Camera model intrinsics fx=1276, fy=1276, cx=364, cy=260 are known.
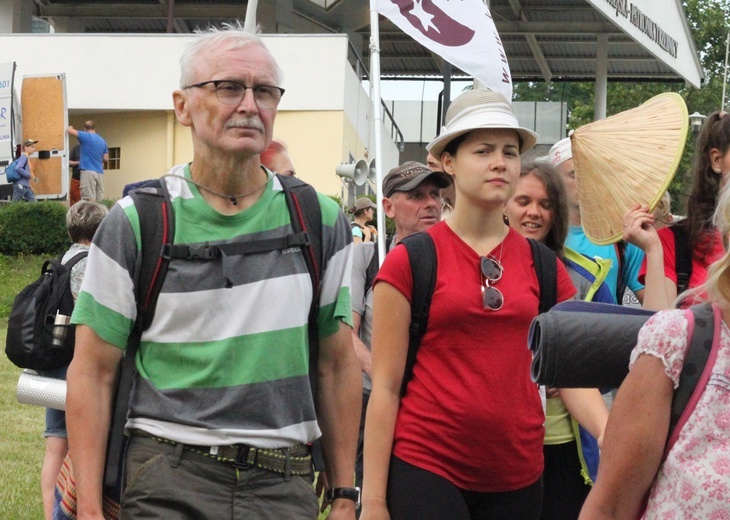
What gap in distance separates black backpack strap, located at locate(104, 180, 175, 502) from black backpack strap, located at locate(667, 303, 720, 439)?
5.12 feet

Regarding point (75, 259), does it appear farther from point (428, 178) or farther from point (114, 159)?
point (114, 159)

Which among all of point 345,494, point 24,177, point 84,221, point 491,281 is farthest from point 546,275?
point 24,177

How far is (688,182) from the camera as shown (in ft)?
17.0

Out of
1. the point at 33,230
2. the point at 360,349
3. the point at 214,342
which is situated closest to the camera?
the point at 214,342

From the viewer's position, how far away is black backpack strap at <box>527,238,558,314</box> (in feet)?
13.8

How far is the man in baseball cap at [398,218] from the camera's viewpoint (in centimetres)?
571

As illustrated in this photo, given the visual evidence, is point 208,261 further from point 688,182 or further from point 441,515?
point 688,182

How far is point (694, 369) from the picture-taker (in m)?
2.48

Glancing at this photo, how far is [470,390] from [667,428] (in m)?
1.48

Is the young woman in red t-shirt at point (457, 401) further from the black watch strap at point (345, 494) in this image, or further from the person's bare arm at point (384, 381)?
the black watch strap at point (345, 494)

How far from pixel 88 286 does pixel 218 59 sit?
0.75 metres

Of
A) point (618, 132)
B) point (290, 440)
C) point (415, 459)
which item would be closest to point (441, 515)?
point (415, 459)

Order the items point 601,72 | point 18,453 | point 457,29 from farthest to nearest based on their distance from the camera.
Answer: point 601,72 < point 18,453 < point 457,29

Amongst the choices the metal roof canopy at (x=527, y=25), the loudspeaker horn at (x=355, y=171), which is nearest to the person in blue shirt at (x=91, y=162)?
the metal roof canopy at (x=527, y=25)
